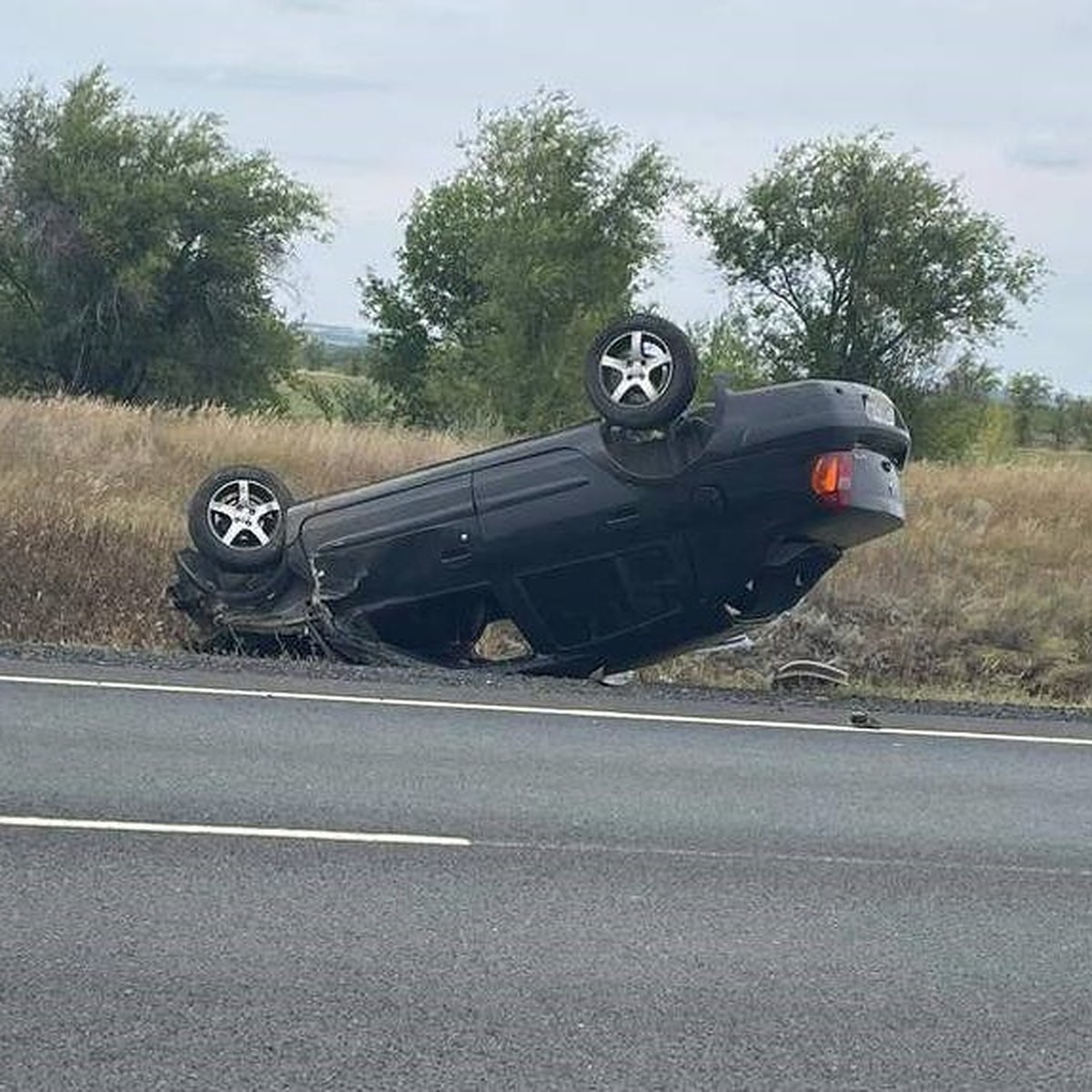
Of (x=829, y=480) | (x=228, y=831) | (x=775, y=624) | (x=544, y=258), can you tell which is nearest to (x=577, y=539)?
(x=829, y=480)

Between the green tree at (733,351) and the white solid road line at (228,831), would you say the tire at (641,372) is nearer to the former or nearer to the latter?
the white solid road line at (228,831)

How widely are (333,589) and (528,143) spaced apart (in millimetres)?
31730

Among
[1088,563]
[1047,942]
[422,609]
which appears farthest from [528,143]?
[1047,942]

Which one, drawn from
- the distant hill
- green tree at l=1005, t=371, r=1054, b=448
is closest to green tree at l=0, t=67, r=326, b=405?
the distant hill

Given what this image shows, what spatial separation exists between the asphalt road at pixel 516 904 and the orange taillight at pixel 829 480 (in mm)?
1413

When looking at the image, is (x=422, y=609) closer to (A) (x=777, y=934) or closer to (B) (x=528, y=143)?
(A) (x=777, y=934)

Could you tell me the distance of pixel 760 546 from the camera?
34.4ft

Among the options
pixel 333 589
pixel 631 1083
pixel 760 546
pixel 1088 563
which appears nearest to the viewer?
pixel 631 1083

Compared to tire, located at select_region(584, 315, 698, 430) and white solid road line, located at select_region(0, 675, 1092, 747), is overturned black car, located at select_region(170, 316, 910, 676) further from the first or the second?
white solid road line, located at select_region(0, 675, 1092, 747)

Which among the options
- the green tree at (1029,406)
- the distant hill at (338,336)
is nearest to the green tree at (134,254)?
the distant hill at (338,336)

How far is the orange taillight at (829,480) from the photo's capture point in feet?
33.3

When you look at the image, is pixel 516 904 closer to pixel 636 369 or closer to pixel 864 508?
pixel 864 508

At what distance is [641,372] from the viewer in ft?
35.0

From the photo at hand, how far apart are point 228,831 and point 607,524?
4.07 metres
